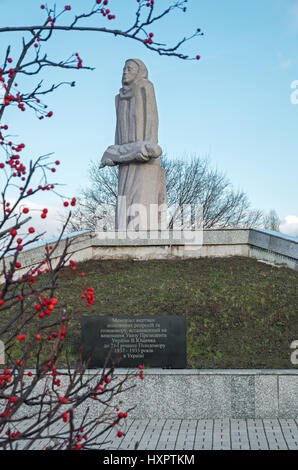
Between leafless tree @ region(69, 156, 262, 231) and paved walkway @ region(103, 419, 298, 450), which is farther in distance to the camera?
leafless tree @ region(69, 156, 262, 231)

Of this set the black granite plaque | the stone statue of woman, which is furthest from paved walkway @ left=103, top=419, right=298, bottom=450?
the stone statue of woman

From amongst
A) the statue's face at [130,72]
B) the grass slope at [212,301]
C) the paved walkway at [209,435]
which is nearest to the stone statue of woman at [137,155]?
the statue's face at [130,72]

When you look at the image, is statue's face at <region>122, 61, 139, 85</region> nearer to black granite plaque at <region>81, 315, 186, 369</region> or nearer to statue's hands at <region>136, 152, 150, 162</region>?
statue's hands at <region>136, 152, 150, 162</region>

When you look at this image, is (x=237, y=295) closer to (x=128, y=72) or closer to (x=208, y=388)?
(x=208, y=388)

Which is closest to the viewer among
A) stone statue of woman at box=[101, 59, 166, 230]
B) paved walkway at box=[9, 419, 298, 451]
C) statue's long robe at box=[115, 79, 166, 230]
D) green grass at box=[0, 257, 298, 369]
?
paved walkway at box=[9, 419, 298, 451]

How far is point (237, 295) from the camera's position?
386 inches

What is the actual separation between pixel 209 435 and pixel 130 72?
11422 mm

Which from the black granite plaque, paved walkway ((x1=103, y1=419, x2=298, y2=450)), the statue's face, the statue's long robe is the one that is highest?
the statue's face

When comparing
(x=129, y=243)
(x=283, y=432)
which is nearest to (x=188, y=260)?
(x=129, y=243)

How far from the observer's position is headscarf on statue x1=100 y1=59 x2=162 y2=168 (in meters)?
15.0

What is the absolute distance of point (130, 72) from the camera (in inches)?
605

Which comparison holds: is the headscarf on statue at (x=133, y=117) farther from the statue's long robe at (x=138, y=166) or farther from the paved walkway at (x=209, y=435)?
the paved walkway at (x=209, y=435)

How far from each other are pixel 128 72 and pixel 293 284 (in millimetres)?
7803

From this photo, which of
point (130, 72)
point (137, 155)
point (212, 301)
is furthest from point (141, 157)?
point (212, 301)
